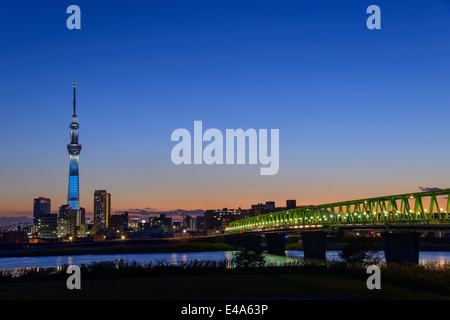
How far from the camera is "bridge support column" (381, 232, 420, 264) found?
75750mm

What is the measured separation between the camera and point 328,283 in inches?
1587

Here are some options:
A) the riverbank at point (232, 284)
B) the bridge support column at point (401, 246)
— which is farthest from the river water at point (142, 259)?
the riverbank at point (232, 284)

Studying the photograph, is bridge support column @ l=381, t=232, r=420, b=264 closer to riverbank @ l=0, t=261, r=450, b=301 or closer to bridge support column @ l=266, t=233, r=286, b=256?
riverbank @ l=0, t=261, r=450, b=301

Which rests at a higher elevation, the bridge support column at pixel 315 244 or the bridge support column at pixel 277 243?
the bridge support column at pixel 315 244

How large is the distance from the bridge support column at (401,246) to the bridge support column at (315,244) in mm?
33761

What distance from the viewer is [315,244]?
4542 inches

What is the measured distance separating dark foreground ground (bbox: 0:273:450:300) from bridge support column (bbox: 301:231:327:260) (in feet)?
222

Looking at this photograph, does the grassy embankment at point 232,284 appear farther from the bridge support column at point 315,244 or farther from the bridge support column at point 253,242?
the bridge support column at point 253,242

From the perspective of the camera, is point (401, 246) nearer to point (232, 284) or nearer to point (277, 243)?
point (232, 284)

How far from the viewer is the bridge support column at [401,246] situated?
7575 centimetres

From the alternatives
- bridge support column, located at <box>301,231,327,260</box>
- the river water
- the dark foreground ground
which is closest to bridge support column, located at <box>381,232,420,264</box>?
the river water

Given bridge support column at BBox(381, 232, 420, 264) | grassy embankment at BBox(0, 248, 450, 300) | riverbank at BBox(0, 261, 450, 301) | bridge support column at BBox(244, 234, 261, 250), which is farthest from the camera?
bridge support column at BBox(244, 234, 261, 250)
